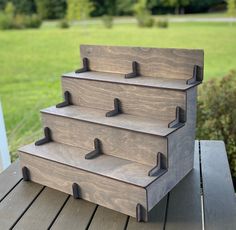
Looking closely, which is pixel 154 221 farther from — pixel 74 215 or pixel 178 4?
pixel 178 4

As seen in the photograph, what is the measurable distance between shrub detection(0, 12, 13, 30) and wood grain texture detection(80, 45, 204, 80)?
3718 mm

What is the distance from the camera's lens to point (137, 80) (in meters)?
1.17

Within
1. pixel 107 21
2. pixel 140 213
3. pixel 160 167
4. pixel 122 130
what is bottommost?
pixel 140 213

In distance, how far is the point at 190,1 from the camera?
9.57 ft

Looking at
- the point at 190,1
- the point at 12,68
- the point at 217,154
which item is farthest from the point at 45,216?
the point at 12,68

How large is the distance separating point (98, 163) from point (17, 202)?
320 millimetres

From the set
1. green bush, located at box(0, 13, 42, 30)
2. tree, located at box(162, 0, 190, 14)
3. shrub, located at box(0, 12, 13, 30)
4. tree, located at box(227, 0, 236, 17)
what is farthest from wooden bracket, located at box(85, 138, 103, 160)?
shrub, located at box(0, 12, 13, 30)

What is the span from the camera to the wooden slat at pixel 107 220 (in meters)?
0.98

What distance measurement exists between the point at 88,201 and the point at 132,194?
204 millimetres

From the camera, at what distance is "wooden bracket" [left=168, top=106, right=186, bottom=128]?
3.50 ft

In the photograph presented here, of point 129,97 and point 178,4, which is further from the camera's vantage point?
point 178,4

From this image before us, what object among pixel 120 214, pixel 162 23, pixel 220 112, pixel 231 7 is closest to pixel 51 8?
pixel 162 23

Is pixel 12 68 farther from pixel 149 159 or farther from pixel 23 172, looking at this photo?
pixel 149 159

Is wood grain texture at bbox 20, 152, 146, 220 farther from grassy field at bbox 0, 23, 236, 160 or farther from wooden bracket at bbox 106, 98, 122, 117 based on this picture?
grassy field at bbox 0, 23, 236, 160
